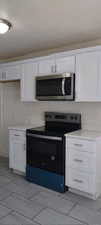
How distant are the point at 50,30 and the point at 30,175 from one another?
7.81 feet

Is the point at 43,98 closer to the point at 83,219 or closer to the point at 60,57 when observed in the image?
the point at 60,57

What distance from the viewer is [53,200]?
2.39 metres

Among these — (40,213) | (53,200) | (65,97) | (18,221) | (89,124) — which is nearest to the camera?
(18,221)

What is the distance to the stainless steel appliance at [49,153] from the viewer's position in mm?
2574

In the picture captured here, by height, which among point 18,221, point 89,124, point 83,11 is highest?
point 83,11

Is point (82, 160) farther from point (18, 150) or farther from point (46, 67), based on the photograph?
point (46, 67)

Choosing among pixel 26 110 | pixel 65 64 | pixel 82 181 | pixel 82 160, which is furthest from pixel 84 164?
pixel 26 110

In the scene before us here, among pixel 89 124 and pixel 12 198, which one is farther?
pixel 89 124

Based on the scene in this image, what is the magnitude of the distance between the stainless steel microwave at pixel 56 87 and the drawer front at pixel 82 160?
0.85 metres

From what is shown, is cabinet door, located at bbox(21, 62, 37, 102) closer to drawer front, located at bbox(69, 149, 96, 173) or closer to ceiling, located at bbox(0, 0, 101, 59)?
ceiling, located at bbox(0, 0, 101, 59)

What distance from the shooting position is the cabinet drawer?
2.30 metres

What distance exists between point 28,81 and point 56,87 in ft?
2.42

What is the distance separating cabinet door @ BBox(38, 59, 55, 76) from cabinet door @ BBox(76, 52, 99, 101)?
47 centimetres

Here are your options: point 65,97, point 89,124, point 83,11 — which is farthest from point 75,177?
point 83,11
